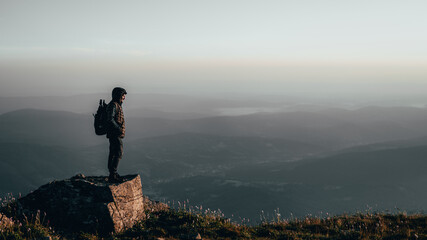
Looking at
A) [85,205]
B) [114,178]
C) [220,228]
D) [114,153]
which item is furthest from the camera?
[114,153]

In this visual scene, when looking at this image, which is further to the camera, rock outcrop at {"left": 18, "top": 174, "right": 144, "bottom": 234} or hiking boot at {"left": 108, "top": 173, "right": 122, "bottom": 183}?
hiking boot at {"left": 108, "top": 173, "right": 122, "bottom": 183}

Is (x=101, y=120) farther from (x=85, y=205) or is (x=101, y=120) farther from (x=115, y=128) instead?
(x=85, y=205)

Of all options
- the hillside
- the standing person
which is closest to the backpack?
the standing person

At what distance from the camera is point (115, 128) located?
403 inches

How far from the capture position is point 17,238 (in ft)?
23.2

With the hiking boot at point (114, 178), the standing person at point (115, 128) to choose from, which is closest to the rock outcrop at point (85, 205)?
the hiking boot at point (114, 178)

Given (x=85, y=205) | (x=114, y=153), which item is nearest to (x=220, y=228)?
(x=85, y=205)

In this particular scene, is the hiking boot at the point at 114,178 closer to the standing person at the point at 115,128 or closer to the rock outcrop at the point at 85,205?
the standing person at the point at 115,128

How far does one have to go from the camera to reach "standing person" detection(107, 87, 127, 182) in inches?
398

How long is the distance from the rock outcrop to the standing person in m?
0.82

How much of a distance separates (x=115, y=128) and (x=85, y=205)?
9.18 ft

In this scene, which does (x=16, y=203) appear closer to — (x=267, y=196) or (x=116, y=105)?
(x=116, y=105)

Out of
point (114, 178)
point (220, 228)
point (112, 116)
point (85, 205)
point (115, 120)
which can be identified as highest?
point (112, 116)

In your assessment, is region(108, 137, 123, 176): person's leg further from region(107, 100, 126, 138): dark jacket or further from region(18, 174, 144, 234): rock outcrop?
region(18, 174, 144, 234): rock outcrop
